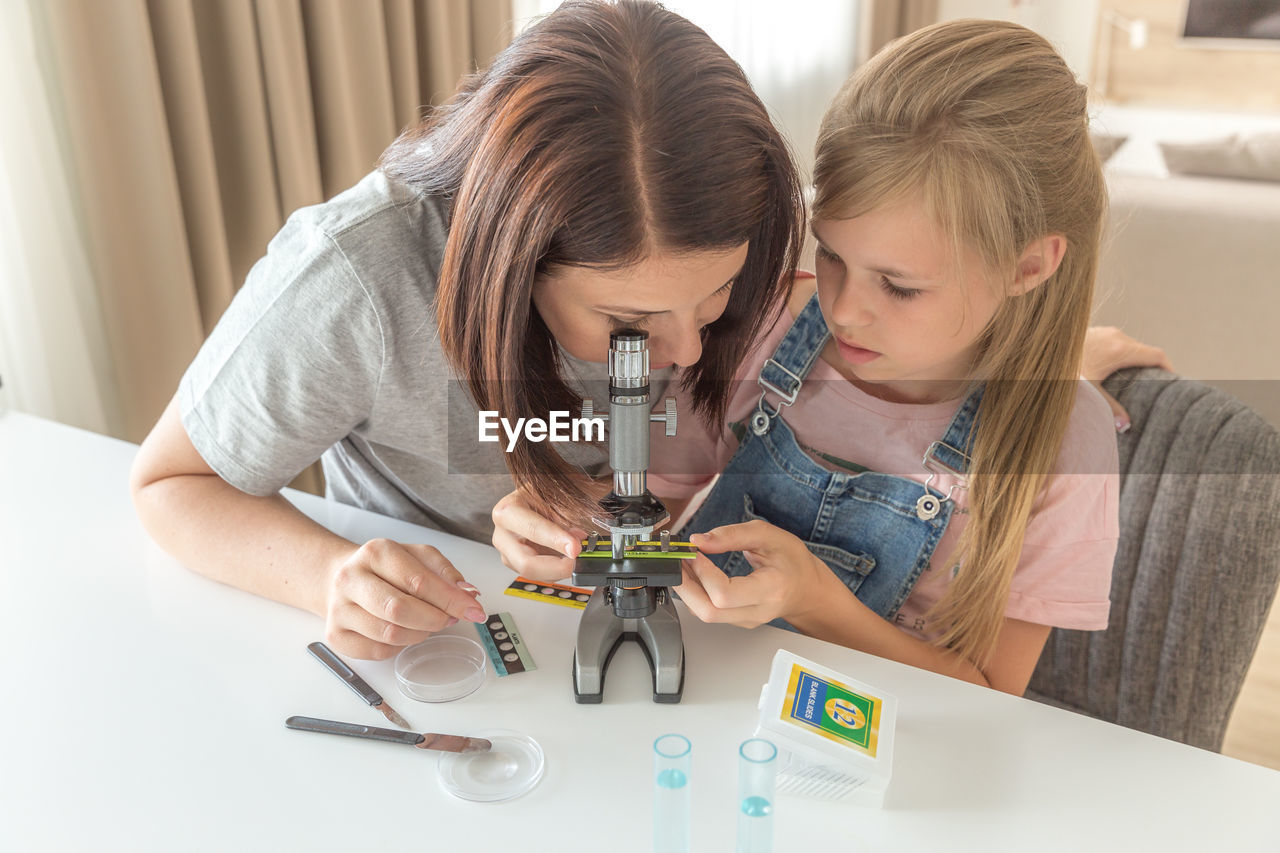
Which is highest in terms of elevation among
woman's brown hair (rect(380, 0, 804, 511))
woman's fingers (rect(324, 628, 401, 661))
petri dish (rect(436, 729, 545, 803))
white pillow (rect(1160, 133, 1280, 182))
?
woman's brown hair (rect(380, 0, 804, 511))

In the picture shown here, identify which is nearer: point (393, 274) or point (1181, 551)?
point (393, 274)

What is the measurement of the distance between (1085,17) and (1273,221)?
2.83 metres

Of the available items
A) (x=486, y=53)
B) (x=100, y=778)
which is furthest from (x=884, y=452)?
(x=486, y=53)

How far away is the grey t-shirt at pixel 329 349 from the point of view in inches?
38.8

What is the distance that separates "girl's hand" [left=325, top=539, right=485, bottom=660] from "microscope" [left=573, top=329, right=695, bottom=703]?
120 mm

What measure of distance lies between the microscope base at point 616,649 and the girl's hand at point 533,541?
0.06 meters

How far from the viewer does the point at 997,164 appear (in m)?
0.96

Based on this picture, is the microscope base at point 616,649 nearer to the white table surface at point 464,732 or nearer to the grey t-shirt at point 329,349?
the white table surface at point 464,732

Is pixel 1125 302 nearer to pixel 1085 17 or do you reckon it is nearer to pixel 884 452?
pixel 884 452

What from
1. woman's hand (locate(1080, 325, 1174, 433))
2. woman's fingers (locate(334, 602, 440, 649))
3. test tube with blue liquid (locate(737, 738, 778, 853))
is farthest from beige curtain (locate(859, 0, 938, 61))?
test tube with blue liquid (locate(737, 738, 778, 853))

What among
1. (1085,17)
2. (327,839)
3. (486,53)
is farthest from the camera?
(1085,17)

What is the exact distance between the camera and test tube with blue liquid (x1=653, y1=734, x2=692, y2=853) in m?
0.63

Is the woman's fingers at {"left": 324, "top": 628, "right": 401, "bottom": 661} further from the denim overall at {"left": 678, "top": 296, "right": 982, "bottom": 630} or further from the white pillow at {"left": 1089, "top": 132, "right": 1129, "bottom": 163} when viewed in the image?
the white pillow at {"left": 1089, "top": 132, "right": 1129, "bottom": 163}

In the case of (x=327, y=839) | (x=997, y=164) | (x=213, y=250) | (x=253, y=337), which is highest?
(x=997, y=164)
